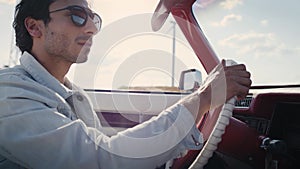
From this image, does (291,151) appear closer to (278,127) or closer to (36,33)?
(278,127)

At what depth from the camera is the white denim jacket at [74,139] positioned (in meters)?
0.95

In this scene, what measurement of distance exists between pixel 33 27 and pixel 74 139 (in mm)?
620

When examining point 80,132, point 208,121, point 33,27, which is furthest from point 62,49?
point 208,121

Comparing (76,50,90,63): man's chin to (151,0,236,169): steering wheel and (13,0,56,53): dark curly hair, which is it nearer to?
(13,0,56,53): dark curly hair

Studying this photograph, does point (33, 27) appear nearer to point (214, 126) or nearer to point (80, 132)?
point (80, 132)

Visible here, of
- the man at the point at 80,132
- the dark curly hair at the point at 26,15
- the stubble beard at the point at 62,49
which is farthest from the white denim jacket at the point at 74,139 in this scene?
the dark curly hair at the point at 26,15

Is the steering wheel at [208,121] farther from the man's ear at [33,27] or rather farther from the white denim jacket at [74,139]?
the man's ear at [33,27]

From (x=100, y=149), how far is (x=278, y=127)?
3.08 feet

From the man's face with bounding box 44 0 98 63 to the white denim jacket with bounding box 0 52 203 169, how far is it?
0.29 meters

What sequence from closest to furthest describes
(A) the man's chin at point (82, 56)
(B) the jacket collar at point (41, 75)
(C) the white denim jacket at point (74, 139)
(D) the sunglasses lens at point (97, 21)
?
(C) the white denim jacket at point (74, 139) < (B) the jacket collar at point (41, 75) < (A) the man's chin at point (82, 56) < (D) the sunglasses lens at point (97, 21)

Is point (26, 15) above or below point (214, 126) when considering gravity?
above

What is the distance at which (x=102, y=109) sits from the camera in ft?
8.79

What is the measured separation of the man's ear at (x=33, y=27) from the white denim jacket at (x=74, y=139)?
0.37 metres

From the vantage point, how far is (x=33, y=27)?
4.60 feet
